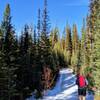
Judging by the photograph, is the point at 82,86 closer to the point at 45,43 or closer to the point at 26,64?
the point at 26,64

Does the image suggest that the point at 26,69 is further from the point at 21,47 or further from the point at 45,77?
the point at 21,47

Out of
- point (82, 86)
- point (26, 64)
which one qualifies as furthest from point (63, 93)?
point (82, 86)

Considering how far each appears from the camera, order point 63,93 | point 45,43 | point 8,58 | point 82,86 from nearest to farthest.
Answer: point 82,86
point 8,58
point 63,93
point 45,43

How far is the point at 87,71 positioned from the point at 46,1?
925 inches

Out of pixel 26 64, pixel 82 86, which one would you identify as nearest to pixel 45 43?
pixel 26 64

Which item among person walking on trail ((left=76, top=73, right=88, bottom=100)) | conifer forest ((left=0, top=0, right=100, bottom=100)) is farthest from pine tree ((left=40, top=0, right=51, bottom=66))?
person walking on trail ((left=76, top=73, right=88, bottom=100))

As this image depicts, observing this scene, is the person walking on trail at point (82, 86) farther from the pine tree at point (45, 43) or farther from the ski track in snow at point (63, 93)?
the pine tree at point (45, 43)

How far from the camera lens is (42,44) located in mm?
50594

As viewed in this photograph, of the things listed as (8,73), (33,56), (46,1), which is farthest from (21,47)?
(46,1)

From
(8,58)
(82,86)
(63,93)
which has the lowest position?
(63,93)

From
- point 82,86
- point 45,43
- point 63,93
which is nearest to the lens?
point 82,86

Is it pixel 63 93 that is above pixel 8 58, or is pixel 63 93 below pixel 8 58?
below

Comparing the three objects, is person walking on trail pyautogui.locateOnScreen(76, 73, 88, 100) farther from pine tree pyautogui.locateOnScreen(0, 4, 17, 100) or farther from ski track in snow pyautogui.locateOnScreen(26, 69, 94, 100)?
pine tree pyautogui.locateOnScreen(0, 4, 17, 100)

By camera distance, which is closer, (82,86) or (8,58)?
(82,86)
